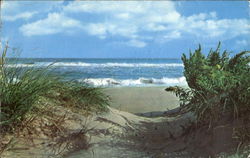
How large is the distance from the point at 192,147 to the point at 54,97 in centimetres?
164

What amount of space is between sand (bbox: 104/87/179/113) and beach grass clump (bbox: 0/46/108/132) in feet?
3.71

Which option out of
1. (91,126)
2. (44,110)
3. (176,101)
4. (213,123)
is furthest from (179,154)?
(176,101)

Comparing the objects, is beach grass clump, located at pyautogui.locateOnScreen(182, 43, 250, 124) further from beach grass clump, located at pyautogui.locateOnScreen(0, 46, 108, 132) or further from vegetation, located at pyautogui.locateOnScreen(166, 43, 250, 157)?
beach grass clump, located at pyautogui.locateOnScreen(0, 46, 108, 132)

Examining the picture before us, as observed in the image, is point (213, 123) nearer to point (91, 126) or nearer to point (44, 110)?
point (91, 126)

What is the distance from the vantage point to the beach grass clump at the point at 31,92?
10.0 feet

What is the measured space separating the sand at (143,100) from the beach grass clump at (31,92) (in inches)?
44.6

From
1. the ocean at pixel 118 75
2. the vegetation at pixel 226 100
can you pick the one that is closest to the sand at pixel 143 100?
the ocean at pixel 118 75

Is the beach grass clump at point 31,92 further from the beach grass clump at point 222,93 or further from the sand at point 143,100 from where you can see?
the beach grass clump at point 222,93

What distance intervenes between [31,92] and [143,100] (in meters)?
3.65

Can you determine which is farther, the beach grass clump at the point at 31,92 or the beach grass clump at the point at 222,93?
the beach grass clump at the point at 31,92

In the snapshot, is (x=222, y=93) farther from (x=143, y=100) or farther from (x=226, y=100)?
(x=143, y=100)

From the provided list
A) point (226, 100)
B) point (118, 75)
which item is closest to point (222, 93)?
point (226, 100)

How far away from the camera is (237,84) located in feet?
9.34

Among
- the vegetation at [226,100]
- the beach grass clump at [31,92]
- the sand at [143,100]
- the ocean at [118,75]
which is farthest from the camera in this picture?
the sand at [143,100]
